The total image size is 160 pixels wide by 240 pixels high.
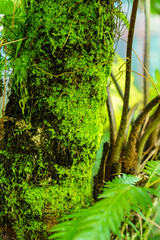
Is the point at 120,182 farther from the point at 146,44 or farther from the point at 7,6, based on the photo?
the point at 146,44

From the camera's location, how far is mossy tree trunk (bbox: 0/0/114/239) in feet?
2.36

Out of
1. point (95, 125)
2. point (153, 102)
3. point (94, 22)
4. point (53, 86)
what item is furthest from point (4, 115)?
point (153, 102)

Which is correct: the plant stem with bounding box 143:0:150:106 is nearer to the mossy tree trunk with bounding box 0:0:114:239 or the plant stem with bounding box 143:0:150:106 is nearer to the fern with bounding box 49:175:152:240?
the mossy tree trunk with bounding box 0:0:114:239

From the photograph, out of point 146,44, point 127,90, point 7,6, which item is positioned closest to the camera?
point 7,6

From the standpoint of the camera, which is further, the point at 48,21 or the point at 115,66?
the point at 115,66

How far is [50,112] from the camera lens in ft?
2.47

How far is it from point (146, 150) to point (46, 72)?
102 centimetres

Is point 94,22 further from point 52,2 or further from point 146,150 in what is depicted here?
point 146,150

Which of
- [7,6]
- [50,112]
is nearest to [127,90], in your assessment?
[50,112]

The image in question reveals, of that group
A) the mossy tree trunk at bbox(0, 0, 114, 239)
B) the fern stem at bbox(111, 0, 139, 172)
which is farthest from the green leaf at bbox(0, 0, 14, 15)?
the fern stem at bbox(111, 0, 139, 172)

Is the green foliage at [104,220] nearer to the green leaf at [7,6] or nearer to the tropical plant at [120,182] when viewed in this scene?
the tropical plant at [120,182]

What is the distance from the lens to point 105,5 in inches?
30.0

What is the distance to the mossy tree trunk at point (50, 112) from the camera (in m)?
0.72

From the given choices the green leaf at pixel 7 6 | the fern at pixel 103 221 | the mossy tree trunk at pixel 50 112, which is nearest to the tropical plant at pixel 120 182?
the fern at pixel 103 221
